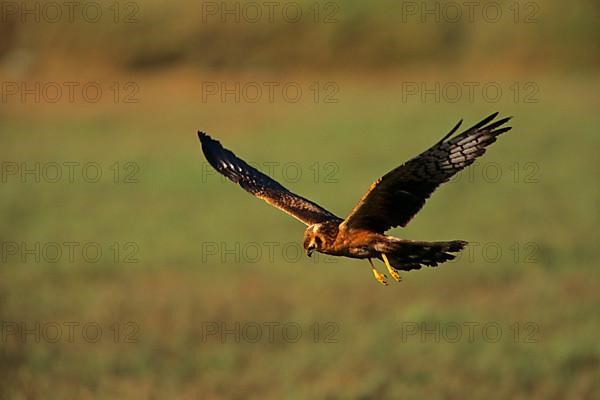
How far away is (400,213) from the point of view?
6.54 metres

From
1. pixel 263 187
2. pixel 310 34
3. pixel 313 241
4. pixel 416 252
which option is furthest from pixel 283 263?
pixel 310 34

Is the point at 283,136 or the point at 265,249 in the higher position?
the point at 283,136

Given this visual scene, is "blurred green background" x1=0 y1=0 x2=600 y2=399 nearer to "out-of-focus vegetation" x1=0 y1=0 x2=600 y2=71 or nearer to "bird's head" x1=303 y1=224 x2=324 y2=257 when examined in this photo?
"out-of-focus vegetation" x1=0 y1=0 x2=600 y2=71

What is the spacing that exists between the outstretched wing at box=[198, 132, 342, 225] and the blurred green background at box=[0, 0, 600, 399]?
3916 millimetres

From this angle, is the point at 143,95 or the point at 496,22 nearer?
the point at 143,95

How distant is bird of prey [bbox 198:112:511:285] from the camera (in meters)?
6.29

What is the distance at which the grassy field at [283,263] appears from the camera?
13.4 metres

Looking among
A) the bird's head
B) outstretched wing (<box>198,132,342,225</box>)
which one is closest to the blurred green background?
outstretched wing (<box>198,132,342,225</box>)

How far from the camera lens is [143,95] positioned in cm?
3488

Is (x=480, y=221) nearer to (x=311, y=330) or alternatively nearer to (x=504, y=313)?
(x=504, y=313)

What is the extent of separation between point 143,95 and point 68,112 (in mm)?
2633

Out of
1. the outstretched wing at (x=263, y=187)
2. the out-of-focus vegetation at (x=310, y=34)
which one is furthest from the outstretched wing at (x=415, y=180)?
the out-of-focus vegetation at (x=310, y=34)

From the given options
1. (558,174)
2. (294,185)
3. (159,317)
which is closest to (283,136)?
(294,185)

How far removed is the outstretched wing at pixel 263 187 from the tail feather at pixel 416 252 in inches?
26.0
